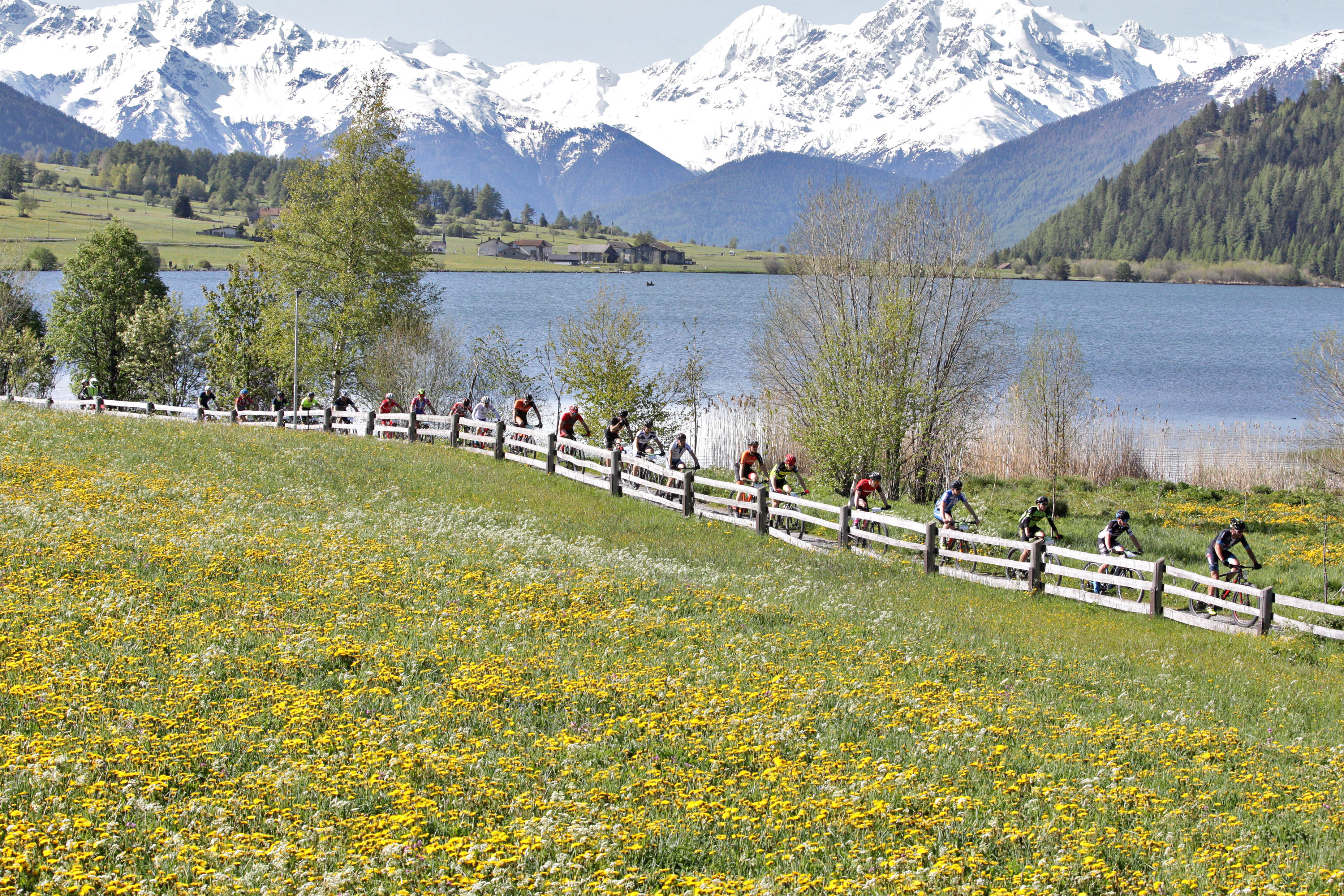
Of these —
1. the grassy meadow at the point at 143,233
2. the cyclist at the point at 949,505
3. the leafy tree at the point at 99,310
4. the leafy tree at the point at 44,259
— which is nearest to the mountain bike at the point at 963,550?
the cyclist at the point at 949,505

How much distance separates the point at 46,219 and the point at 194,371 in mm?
122788

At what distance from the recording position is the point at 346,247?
147 feet

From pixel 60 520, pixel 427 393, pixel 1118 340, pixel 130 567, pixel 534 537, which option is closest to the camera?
pixel 130 567

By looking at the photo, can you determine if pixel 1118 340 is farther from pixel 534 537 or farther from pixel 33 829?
pixel 33 829

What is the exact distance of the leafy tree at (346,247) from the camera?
1746 inches

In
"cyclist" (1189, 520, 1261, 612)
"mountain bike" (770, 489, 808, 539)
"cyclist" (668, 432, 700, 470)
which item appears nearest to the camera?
"cyclist" (1189, 520, 1261, 612)

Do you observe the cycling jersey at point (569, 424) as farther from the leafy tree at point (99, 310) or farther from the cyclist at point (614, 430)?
the leafy tree at point (99, 310)

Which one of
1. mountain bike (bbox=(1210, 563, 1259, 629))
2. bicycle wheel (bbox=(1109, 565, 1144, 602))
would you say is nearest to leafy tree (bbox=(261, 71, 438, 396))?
bicycle wheel (bbox=(1109, 565, 1144, 602))

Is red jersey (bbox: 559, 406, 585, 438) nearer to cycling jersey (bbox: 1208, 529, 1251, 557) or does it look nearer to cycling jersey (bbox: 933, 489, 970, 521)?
cycling jersey (bbox: 933, 489, 970, 521)

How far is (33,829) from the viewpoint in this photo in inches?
261

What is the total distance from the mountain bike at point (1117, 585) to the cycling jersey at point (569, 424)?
41.9 ft

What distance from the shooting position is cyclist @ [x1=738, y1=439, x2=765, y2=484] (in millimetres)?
23734

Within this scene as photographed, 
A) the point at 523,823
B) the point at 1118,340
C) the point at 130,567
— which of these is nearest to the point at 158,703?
the point at 523,823

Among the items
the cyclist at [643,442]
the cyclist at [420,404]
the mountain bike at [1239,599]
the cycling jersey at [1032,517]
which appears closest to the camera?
the mountain bike at [1239,599]
